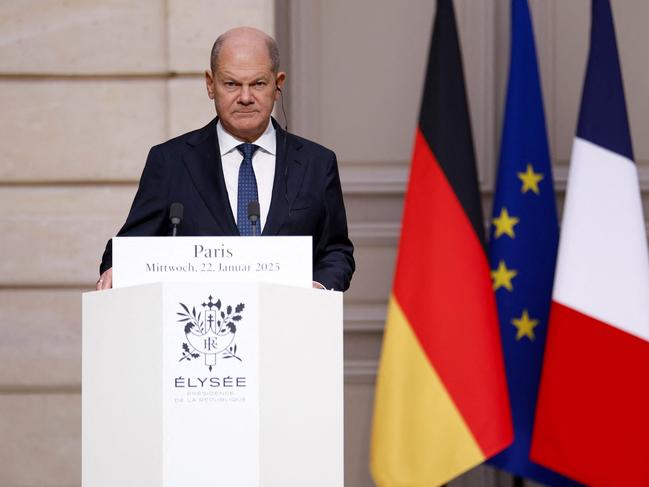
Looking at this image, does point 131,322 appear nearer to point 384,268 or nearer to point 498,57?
point 384,268

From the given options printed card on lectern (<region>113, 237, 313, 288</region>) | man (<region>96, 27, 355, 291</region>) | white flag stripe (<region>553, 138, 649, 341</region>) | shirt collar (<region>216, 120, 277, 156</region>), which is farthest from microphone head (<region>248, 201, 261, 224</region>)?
white flag stripe (<region>553, 138, 649, 341</region>)

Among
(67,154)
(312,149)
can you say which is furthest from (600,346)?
(67,154)

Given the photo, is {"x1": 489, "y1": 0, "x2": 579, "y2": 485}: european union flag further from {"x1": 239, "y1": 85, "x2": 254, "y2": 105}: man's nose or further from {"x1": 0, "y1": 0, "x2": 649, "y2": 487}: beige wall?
{"x1": 239, "y1": 85, "x2": 254, "y2": 105}: man's nose

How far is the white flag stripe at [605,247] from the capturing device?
471cm

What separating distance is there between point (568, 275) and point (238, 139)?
141 centimetres

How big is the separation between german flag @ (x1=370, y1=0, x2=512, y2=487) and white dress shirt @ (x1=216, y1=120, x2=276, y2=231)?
1012 millimetres

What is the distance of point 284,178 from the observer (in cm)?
400

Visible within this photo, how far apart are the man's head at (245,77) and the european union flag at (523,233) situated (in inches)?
51.8

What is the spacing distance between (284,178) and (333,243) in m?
0.26

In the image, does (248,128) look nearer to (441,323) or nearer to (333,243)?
(333,243)

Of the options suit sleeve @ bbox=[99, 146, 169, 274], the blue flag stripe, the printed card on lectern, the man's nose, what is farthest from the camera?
the blue flag stripe

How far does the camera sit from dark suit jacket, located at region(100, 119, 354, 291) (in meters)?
3.94

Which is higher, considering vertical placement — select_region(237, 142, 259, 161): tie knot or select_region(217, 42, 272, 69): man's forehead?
select_region(217, 42, 272, 69): man's forehead

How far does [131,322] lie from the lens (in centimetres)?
352
